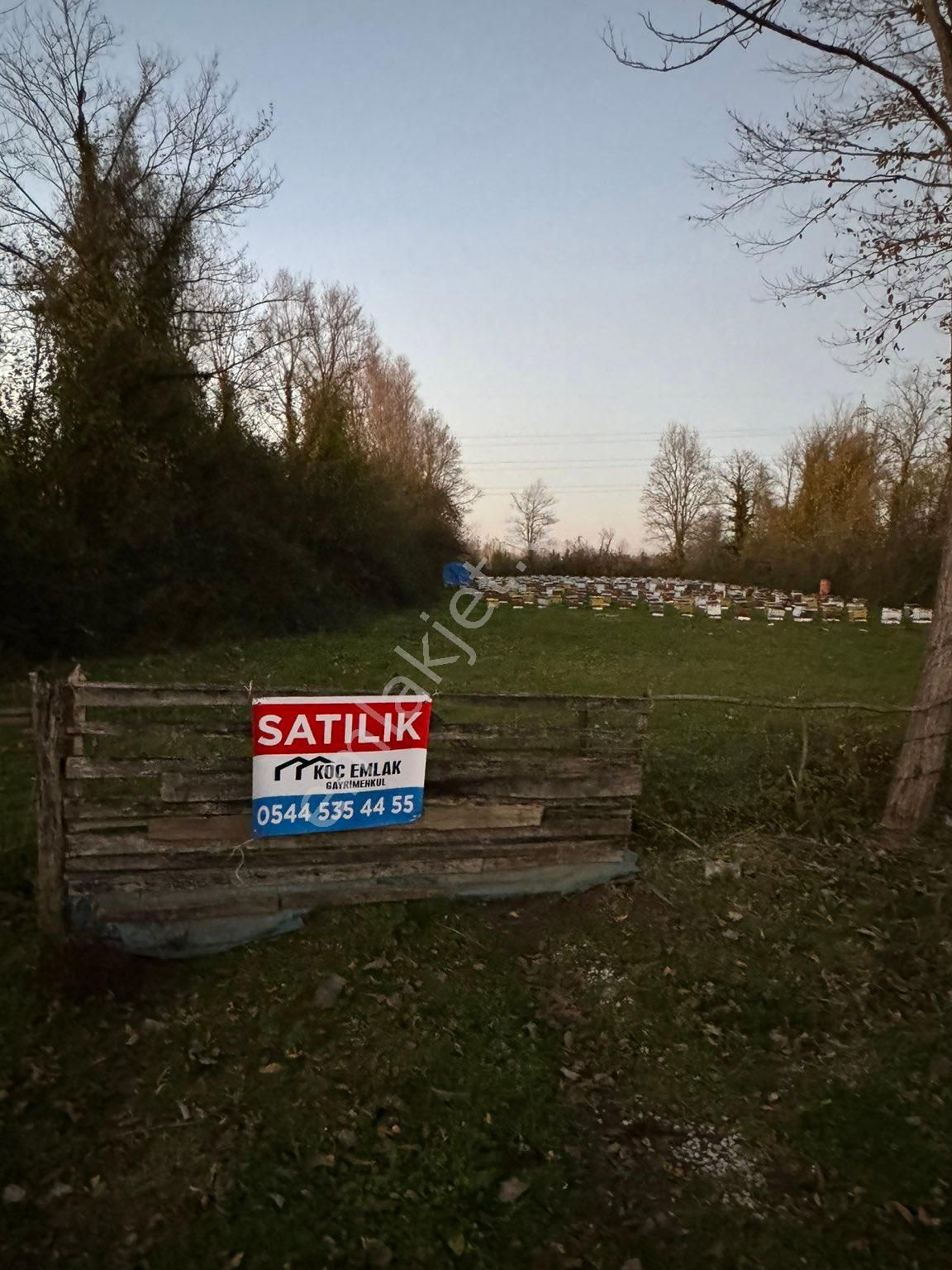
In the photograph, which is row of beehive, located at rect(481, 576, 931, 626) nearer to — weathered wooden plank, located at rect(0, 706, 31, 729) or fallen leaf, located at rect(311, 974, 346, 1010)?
fallen leaf, located at rect(311, 974, 346, 1010)

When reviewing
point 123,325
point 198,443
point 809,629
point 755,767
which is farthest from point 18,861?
point 809,629

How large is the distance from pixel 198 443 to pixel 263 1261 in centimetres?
1786

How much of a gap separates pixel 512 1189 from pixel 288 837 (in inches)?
96.4

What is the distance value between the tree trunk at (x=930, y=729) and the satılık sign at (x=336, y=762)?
4222mm

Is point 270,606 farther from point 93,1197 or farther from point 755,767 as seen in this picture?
point 93,1197

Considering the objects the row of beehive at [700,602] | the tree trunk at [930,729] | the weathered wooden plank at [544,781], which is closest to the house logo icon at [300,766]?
the weathered wooden plank at [544,781]

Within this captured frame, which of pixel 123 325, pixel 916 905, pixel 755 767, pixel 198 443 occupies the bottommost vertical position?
pixel 916 905

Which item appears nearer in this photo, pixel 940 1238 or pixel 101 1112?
pixel 940 1238

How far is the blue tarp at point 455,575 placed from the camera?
140 ft

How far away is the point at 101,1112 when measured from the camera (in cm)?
400

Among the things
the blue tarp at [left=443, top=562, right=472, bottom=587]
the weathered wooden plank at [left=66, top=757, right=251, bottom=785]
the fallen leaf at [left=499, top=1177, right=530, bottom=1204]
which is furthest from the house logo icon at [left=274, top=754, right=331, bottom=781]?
the blue tarp at [left=443, top=562, right=472, bottom=587]

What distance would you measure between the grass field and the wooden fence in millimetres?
254

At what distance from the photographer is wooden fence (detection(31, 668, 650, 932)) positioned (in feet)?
16.3

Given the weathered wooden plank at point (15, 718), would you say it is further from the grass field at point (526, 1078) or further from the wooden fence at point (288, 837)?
the grass field at point (526, 1078)
